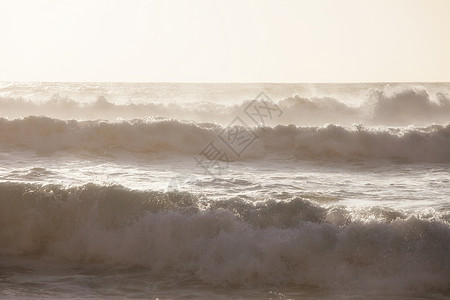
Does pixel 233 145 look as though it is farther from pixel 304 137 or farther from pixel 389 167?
pixel 389 167

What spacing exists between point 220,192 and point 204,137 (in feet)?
20.5

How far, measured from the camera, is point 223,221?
9.67m

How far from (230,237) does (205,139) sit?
870cm

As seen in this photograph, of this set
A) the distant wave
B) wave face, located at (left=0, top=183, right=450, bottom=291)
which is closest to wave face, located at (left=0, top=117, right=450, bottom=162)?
wave face, located at (left=0, top=183, right=450, bottom=291)

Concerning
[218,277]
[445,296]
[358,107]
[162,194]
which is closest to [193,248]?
[218,277]

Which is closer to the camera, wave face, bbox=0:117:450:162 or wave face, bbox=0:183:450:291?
wave face, bbox=0:183:450:291

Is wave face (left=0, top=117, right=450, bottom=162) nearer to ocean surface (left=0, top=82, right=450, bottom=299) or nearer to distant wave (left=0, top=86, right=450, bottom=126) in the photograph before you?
ocean surface (left=0, top=82, right=450, bottom=299)

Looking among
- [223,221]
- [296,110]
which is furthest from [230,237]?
[296,110]

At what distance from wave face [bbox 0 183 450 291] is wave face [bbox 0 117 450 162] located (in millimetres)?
6142

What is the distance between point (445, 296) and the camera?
26.8 ft

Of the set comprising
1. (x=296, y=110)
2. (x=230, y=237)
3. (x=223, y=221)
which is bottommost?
(x=230, y=237)

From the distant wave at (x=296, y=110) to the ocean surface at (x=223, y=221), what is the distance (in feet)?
31.5

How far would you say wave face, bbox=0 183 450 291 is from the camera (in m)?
8.75

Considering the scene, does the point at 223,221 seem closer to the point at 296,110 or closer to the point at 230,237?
the point at 230,237
